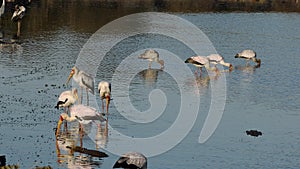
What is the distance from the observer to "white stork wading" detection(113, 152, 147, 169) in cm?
1507

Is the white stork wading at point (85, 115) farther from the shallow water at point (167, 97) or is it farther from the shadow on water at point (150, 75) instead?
the shadow on water at point (150, 75)

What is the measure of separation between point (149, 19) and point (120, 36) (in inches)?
353

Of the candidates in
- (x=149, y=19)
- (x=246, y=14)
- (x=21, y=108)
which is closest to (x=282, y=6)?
(x=246, y=14)

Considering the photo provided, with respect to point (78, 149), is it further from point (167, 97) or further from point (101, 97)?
point (167, 97)

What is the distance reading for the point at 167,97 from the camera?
23469mm

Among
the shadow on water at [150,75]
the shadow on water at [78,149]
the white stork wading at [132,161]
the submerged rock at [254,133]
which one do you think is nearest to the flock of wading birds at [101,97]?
the white stork wading at [132,161]

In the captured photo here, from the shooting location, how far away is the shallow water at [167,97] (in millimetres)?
16859

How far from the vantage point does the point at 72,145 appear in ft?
56.0

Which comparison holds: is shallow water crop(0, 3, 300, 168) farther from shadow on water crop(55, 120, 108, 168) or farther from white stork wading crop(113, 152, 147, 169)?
white stork wading crop(113, 152, 147, 169)

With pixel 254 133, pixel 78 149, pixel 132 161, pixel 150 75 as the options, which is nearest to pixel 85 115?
pixel 78 149

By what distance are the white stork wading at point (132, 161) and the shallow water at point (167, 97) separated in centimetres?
63

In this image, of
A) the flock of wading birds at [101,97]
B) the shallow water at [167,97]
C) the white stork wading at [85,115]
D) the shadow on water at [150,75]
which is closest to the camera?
the flock of wading birds at [101,97]

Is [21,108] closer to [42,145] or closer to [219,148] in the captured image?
[42,145]

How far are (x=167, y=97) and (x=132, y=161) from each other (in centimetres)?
853
